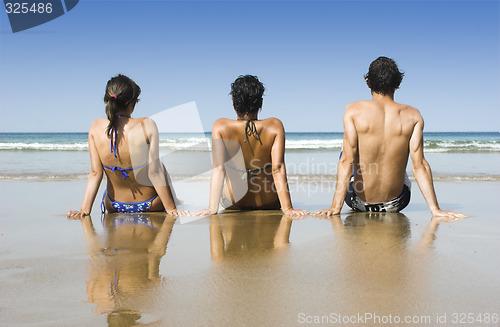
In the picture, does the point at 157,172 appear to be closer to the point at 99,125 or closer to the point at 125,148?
the point at 125,148

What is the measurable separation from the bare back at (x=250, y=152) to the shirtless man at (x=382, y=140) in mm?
706

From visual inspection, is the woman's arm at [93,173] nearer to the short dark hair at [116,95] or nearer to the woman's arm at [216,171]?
the short dark hair at [116,95]

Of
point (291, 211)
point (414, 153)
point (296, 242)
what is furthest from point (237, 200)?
point (414, 153)

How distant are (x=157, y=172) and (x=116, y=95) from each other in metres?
0.86

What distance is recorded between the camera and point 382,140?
408 centimetres

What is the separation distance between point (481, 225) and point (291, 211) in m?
1.81

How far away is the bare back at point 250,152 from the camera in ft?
13.9

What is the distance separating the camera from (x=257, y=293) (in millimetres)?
2141

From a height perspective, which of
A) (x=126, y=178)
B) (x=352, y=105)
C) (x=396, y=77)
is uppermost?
(x=396, y=77)

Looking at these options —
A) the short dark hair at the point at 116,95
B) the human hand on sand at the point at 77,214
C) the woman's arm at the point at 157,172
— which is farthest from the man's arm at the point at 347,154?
the human hand on sand at the point at 77,214

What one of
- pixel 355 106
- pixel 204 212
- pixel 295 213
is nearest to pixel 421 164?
pixel 355 106

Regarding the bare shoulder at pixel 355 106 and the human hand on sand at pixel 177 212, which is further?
the human hand on sand at pixel 177 212

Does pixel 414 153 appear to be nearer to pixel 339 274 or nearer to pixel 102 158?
pixel 339 274

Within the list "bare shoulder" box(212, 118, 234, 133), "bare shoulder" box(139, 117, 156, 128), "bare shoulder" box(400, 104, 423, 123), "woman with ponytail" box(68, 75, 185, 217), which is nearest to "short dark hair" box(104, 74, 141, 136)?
"woman with ponytail" box(68, 75, 185, 217)
